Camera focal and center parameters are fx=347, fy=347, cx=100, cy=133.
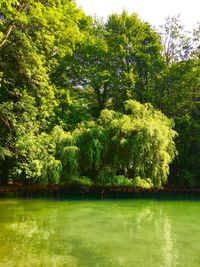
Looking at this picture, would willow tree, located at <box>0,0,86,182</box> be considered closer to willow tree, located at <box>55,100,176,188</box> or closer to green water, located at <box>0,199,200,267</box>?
green water, located at <box>0,199,200,267</box>

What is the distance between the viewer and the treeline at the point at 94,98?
1105 centimetres

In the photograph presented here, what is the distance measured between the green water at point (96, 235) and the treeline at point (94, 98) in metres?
1.62

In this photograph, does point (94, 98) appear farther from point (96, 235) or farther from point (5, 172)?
point (96, 235)

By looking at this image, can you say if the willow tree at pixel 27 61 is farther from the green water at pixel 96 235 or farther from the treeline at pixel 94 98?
the green water at pixel 96 235

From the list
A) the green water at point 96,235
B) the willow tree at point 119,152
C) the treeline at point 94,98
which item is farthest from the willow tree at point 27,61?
the willow tree at point 119,152

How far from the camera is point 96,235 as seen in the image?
8164 mm

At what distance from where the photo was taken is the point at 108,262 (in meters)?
6.11

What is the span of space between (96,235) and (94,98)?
18114 millimetres

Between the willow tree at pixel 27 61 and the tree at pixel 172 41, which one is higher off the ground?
the tree at pixel 172 41

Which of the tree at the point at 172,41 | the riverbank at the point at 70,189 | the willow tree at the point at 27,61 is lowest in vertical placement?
the riverbank at the point at 70,189

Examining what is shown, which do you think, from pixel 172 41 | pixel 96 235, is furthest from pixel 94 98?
pixel 96 235

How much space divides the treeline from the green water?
1623mm

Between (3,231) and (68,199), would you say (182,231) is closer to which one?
(3,231)

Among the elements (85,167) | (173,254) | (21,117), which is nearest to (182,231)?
(173,254)
